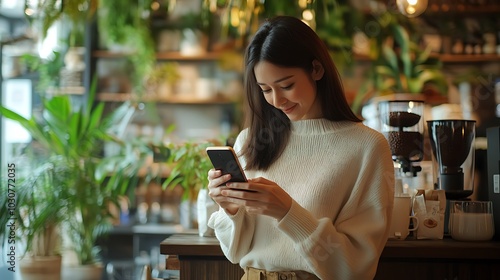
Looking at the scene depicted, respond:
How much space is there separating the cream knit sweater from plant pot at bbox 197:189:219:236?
1.73ft

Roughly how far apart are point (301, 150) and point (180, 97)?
405 cm

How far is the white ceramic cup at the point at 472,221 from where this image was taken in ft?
7.68

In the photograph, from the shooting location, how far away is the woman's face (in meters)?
1.87

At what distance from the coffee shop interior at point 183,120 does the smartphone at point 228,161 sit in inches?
21.2

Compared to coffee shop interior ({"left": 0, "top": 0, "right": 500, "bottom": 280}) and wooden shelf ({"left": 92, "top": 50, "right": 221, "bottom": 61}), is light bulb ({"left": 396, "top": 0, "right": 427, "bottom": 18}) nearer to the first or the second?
coffee shop interior ({"left": 0, "top": 0, "right": 500, "bottom": 280})

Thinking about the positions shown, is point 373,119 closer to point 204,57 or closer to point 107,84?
point 204,57

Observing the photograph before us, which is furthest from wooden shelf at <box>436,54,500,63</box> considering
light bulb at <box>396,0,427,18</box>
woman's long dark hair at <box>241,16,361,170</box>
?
woman's long dark hair at <box>241,16,361,170</box>

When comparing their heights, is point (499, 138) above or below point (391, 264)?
above

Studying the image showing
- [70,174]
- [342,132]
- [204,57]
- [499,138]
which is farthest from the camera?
[204,57]

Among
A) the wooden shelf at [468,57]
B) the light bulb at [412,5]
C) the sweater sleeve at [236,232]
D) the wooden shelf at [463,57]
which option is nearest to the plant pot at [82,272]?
the light bulb at [412,5]

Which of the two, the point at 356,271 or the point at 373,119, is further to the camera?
the point at 373,119

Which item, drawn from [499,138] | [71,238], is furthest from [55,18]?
[499,138]

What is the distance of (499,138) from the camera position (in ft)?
7.84

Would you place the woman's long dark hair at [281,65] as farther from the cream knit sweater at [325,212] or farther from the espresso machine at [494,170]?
the espresso machine at [494,170]
